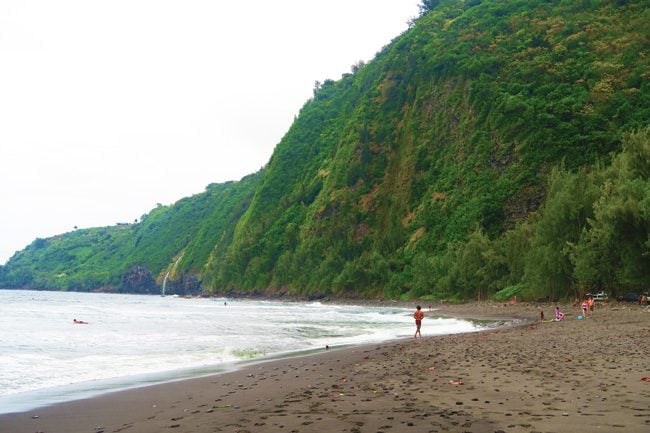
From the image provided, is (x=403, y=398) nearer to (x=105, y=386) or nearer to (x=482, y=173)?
(x=105, y=386)

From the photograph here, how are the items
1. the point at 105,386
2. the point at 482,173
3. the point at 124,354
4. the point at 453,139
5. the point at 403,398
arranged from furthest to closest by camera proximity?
the point at 453,139, the point at 482,173, the point at 124,354, the point at 105,386, the point at 403,398

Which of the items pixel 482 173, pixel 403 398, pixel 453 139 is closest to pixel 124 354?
pixel 403 398

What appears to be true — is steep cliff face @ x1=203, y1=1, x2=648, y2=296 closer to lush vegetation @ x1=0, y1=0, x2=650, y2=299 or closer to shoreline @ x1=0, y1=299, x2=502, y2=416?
lush vegetation @ x1=0, y1=0, x2=650, y2=299

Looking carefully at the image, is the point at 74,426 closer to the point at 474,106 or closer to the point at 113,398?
the point at 113,398

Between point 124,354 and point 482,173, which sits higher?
point 482,173

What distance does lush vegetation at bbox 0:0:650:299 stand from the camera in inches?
1869

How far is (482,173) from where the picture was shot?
287ft

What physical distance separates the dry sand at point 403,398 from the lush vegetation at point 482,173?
26584mm

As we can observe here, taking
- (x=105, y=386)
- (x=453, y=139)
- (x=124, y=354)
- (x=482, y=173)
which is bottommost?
(x=124, y=354)

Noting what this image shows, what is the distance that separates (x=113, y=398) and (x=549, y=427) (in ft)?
30.7

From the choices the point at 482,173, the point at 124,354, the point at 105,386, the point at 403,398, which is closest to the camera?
the point at 403,398

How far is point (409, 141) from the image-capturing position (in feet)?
350

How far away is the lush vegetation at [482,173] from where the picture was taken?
4747 cm

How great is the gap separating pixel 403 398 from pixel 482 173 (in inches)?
3175
